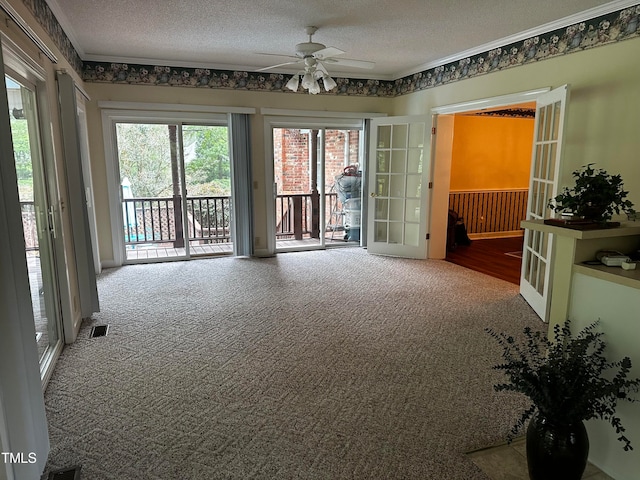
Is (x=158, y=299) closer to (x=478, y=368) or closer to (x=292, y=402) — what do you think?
(x=292, y=402)

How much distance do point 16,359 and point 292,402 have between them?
1.39m

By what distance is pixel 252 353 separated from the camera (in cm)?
304

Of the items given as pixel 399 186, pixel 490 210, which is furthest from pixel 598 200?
pixel 490 210

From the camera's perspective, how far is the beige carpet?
77.9 inches

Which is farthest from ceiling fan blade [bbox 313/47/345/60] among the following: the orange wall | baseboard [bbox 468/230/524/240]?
baseboard [bbox 468/230/524/240]

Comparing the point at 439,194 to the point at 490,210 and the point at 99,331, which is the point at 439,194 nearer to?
the point at 490,210

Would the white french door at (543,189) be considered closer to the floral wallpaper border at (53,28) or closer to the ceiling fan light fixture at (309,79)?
the ceiling fan light fixture at (309,79)

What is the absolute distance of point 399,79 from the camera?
6.31 m

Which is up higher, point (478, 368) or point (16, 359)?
point (16, 359)

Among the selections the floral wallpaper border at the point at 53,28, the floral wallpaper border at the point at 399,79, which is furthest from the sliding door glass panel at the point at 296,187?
the floral wallpaper border at the point at 53,28

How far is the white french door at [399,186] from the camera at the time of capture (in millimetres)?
5859

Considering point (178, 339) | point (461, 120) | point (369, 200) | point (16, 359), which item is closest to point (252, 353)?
point (178, 339)

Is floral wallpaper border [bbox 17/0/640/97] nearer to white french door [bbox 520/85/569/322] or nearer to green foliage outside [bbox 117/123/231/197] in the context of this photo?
white french door [bbox 520/85/569/322]

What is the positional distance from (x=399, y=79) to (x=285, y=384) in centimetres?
518
